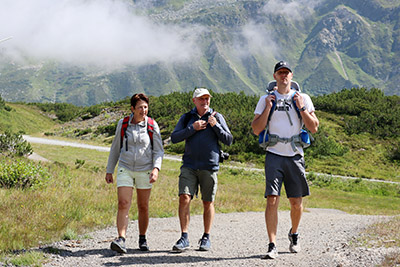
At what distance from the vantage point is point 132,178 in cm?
765

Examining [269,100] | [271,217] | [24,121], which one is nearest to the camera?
[269,100]

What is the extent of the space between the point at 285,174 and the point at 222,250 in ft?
5.74

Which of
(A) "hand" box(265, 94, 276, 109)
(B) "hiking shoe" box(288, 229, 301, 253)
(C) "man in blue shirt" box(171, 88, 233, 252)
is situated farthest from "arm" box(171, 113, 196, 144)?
(B) "hiking shoe" box(288, 229, 301, 253)

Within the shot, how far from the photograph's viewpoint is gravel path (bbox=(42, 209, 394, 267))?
6.72 meters

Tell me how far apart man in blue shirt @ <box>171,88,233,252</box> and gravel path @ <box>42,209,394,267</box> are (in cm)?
60

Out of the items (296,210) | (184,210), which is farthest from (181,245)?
(296,210)

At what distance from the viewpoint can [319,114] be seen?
46812 mm

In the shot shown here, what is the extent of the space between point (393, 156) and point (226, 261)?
3267 cm

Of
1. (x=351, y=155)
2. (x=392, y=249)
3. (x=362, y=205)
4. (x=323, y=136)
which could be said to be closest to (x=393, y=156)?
(x=351, y=155)

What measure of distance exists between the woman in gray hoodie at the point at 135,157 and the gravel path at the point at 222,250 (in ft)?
1.89

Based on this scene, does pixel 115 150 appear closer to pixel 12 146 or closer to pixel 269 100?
pixel 269 100

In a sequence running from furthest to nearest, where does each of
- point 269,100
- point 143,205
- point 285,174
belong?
1. point 143,205
2. point 285,174
3. point 269,100

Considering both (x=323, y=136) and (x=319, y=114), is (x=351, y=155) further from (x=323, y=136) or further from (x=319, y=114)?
(x=319, y=114)

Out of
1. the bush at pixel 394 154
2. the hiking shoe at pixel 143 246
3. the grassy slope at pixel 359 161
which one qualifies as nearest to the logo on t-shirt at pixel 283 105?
the hiking shoe at pixel 143 246
